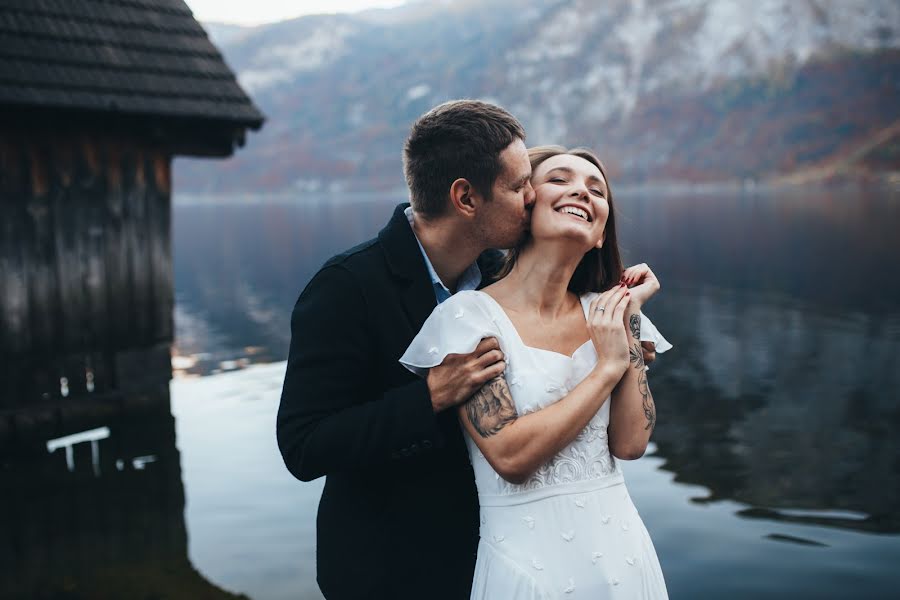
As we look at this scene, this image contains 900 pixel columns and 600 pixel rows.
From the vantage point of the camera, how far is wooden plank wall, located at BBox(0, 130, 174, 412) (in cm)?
942

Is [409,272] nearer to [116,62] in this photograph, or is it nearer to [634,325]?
[634,325]

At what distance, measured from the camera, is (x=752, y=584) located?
6965 millimetres

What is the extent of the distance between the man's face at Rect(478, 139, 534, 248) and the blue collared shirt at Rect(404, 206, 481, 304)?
213mm

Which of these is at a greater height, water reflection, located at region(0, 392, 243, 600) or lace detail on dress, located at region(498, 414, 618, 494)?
lace detail on dress, located at region(498, 414, 618, 494)

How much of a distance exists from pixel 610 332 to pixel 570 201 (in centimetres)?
43

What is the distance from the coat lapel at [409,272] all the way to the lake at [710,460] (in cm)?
469

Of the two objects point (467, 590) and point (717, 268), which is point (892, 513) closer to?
point (467, 590)

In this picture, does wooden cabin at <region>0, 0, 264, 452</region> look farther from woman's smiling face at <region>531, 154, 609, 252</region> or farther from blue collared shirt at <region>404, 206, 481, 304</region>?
woman's smiling face at <region>531, 154, 609, 252</region>

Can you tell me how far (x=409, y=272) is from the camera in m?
2.95

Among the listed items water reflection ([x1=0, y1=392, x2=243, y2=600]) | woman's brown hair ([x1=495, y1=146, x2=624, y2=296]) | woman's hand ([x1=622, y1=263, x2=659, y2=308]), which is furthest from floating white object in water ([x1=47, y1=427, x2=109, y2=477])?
woman's hand ([x1=622, y1=263, x2=659, y2=308])

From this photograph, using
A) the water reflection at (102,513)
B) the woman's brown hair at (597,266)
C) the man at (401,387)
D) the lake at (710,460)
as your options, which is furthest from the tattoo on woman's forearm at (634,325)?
the water reflection at (102,513)

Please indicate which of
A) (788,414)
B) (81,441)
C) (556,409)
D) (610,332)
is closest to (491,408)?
(556,409)

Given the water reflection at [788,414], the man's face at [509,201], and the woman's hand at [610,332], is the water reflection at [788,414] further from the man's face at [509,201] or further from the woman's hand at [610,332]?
the man's face at [509,201]

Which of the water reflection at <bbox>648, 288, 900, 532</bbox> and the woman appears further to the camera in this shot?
the water reflection at <bbox>648, 288, 900, 532</bbox>
